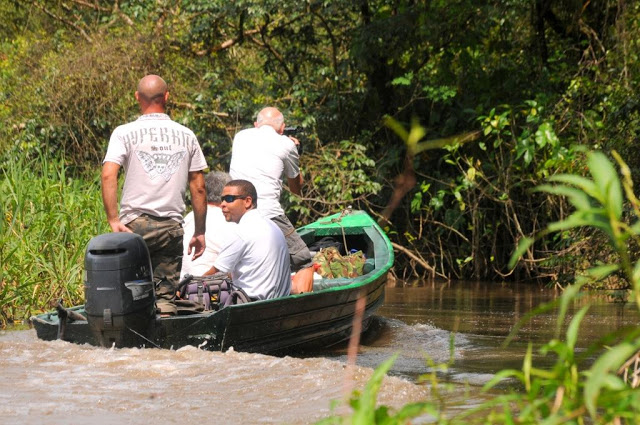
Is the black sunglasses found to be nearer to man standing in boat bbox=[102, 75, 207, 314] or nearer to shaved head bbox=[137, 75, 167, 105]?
man standing in boat bbox=[102, 75, 207, 314]

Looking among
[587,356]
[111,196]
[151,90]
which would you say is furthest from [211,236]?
[587,356]

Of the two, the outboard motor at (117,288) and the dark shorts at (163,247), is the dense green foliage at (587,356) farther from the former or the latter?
the dark shorts at (163,247)

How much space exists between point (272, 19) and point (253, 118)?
5.38ft

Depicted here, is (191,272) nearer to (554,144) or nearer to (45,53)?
(554,144)

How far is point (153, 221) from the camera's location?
20.8ft

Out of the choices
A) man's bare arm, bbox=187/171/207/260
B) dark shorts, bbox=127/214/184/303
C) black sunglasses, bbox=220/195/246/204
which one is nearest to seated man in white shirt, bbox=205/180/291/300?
black sunglasses, bbox=220/195/246/204

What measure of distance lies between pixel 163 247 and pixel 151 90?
3.36ft

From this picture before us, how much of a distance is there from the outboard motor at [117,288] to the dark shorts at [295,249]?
85.4 inches

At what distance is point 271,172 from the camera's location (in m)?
Result: 7.72

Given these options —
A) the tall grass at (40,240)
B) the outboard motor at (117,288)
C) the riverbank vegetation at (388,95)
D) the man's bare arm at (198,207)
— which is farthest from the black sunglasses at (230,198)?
the riverbank vegetation at (388,95)

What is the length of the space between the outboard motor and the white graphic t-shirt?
72 cm

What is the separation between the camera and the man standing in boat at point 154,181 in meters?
6.30

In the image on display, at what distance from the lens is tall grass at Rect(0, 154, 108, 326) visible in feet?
26.6

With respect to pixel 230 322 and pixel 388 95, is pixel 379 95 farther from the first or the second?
pixel 230 322
